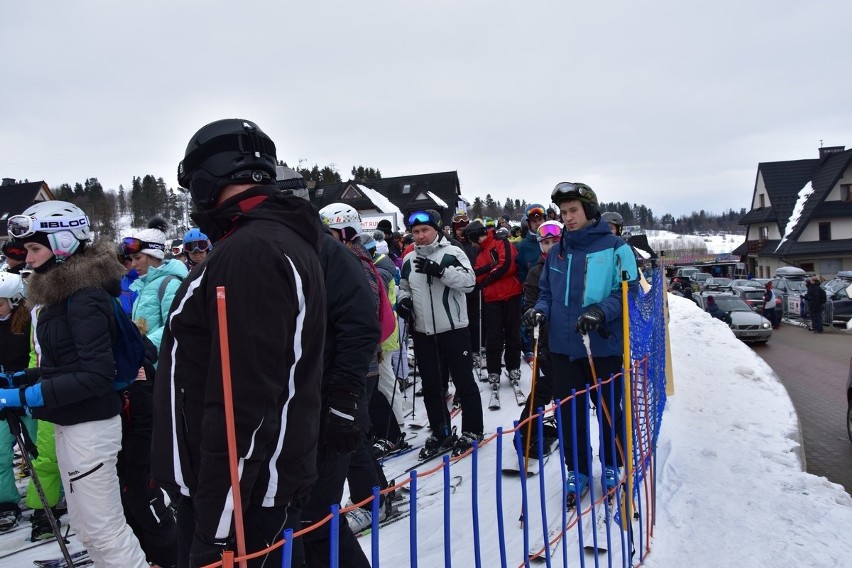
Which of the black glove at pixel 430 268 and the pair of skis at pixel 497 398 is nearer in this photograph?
the black glove at pixel 430 268

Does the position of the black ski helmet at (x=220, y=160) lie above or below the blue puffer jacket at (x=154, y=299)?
above

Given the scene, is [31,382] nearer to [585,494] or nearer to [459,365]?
[459,365]

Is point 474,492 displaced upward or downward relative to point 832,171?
downward

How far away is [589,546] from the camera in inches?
139

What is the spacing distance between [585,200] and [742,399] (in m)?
5.45

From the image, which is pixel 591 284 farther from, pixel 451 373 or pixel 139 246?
pixel 139 246

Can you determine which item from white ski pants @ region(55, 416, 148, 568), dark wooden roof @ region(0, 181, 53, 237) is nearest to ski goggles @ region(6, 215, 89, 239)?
white ski pants @ region(55, 416, 148, 568)

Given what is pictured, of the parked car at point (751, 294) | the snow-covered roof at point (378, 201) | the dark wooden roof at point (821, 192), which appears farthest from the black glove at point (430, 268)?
the dark wooden roof at point (821, 192)

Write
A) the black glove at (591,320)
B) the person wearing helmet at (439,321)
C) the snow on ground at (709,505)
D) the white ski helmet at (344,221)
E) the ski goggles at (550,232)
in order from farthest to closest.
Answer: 1. the ski goggles at (550,232)
2. the person wearing helmet at (439,321)
3. the white ski helmet at (344,221)
4. the black glove at (591,320)
5. the snow on ground at (709,505)

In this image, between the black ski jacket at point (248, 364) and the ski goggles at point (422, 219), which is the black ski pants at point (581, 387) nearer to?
the ski goggles at point (422, 219)

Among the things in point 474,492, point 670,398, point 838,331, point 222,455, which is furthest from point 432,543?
point 838,331

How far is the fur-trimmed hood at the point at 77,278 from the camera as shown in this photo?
3018 mm

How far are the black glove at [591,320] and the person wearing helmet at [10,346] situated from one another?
4188 millimetres

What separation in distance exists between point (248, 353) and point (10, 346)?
13.1 feet
